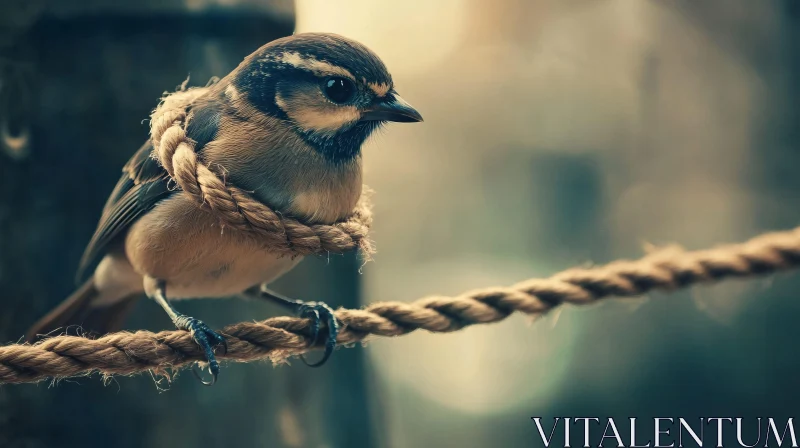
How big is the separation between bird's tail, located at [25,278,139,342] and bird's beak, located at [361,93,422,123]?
856 millimetres

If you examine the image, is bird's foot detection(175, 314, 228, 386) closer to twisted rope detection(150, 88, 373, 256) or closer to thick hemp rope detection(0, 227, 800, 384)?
thick hemp rope detection(0, 227, 800, 384)

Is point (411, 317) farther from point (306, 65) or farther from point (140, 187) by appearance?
point (140, 187)

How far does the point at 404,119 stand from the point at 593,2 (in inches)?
74.5

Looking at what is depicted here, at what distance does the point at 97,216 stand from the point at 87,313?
0.85 feet

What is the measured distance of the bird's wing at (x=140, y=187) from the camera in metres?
1.38

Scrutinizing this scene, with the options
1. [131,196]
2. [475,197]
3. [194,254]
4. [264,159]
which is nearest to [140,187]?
[131,196]

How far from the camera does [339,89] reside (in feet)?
4.52

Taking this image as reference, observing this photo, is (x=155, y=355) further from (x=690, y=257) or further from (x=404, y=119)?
(x=690, y=257)

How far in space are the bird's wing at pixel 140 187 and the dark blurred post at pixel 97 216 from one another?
0.08 m

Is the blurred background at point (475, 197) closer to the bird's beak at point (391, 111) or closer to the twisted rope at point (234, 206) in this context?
the bird's beak at point (391, 111)

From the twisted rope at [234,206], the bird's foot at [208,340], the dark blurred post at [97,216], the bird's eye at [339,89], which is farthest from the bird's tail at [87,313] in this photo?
the bird's eye at [339,89]

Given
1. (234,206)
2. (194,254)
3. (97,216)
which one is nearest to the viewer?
(234,206)

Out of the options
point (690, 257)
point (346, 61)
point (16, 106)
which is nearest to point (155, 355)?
point (346, 61)

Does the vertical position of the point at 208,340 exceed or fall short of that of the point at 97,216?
it falls short
